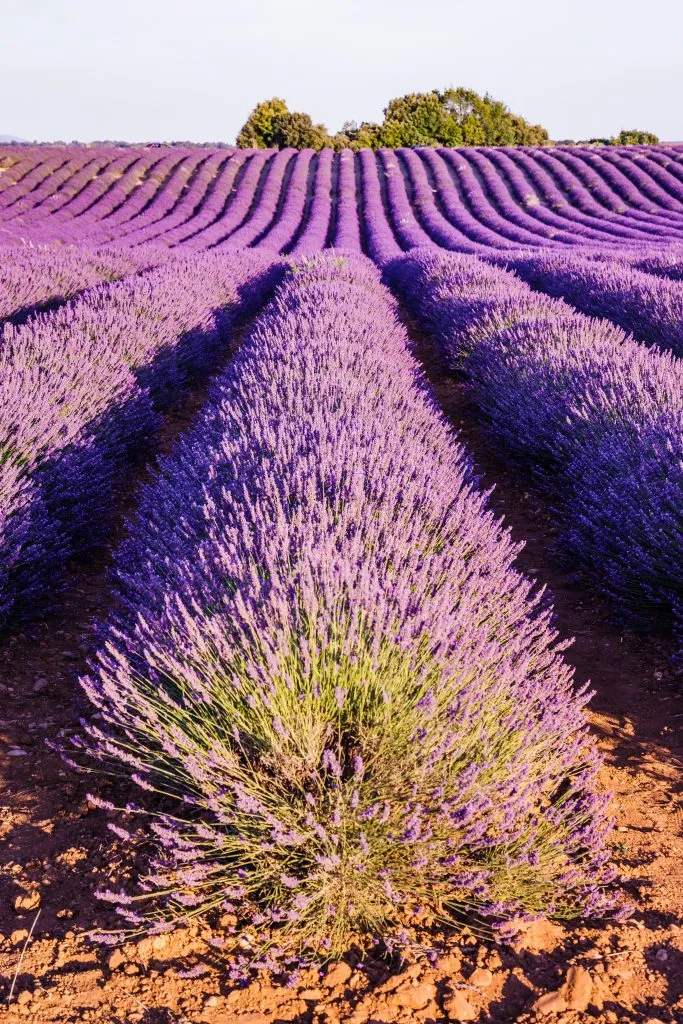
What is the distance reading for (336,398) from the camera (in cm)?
342

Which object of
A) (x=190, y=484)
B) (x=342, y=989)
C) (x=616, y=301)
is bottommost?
(x=342, y=989)

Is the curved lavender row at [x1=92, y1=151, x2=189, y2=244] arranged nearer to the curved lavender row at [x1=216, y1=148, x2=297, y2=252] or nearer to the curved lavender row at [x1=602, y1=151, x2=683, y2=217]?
the curved lavender row at [x1=216, y1=148, x2=297, y2=252]

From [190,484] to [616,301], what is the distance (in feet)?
19.1

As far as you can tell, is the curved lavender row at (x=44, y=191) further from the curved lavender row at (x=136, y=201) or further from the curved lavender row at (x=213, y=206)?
the curved lavender row at (x=213, y=206)

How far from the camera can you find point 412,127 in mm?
38188

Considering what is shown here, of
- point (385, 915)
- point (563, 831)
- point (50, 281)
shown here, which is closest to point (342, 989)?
point (385, 915)

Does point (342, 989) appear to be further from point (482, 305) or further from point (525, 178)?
point (525, 178)

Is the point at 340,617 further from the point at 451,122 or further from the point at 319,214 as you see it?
the point at 451,122

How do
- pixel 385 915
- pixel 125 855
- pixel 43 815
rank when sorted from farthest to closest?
pixel 43 815
pixel 125 855
pixel 385 915

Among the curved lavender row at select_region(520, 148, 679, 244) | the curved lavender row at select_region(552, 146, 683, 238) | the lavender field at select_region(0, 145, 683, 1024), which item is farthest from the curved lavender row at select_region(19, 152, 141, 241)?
the curved lavender row at select_region(552, 146, 683, 238)

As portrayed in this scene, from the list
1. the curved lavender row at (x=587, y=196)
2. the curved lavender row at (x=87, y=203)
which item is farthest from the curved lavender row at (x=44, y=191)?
the curved lavender row at (x=587, y=196)

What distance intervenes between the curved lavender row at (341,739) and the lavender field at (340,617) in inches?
0.4

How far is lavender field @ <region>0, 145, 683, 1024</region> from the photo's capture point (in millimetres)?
1572

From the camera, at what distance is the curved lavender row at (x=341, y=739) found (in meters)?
1.55
